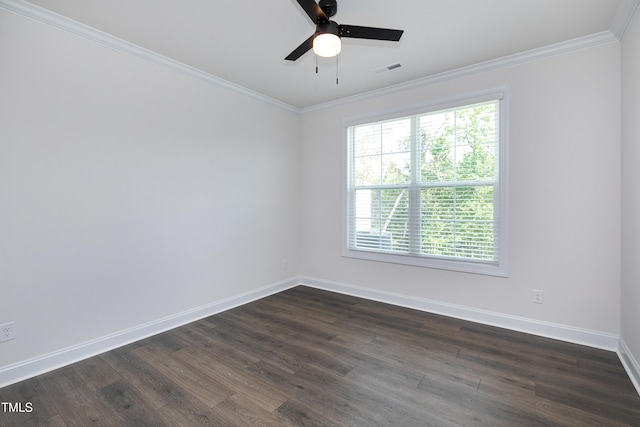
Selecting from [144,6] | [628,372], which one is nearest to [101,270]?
[144,6]

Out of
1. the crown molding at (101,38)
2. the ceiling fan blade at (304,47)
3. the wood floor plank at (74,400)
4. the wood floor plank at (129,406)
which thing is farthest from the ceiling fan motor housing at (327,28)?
the wood floor plank at (74,400)

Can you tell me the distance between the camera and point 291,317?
335cm

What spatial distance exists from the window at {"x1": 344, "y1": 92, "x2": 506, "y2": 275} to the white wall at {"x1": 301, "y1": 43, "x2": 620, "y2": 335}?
152 mm

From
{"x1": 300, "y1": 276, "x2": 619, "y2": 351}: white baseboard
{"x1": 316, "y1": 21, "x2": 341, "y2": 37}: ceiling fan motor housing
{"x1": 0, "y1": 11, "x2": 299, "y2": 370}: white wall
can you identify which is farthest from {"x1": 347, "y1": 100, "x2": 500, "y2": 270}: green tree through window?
{"x1": 316, "y1": 21, "x2": 341, "y2": 37}: ceiling fan motor housing

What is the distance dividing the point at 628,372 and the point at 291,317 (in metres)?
2.83

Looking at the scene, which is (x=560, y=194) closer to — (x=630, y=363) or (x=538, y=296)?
(x=538, y=296)

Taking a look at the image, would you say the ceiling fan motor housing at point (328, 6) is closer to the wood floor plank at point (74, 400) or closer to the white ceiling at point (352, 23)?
the white ceiling at point (352, 23)

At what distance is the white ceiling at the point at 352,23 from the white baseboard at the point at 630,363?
2.55 m

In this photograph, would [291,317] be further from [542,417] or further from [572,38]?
[572,38]

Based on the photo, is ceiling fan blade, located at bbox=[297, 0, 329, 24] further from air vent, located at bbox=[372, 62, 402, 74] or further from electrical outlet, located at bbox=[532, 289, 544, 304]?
electrical outlet, located at bbox=[532, 289, 544, 304]

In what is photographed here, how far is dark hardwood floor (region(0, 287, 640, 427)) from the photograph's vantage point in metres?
1.79

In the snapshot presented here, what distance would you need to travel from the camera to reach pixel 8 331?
213 centimetres

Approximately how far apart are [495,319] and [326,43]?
3.05 metres

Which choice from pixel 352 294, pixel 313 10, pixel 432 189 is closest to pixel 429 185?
pixel 432 189
